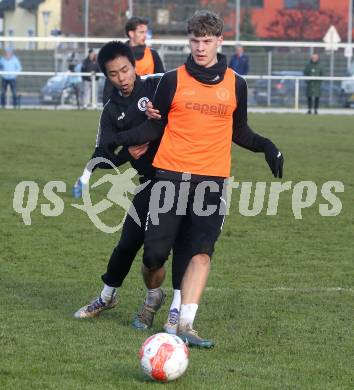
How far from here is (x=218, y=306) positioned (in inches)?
329

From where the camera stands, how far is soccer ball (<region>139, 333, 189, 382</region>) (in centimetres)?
611

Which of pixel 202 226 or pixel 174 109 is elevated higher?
pixel 174 109

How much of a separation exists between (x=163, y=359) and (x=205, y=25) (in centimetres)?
211

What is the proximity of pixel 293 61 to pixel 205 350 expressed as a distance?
129ft

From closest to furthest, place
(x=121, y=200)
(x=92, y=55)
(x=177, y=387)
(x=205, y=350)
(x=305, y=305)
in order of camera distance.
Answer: (x=177, y=387) → (x=205, y=350) → (x=305, y=305) → (x=121, y=200) → (x=92, y=55)

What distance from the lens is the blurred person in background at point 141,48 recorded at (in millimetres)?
13492

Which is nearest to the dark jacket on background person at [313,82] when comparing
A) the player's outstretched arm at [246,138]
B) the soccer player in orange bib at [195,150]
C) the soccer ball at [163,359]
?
the player's outstretched arm at [246,138]

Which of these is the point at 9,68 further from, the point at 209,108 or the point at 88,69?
the point at 209,108

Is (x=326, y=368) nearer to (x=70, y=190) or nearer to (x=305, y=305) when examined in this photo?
(x=305, y=305)

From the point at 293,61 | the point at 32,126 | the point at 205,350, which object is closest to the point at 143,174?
the point at 205,350

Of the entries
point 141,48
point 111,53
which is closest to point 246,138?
point 111,53

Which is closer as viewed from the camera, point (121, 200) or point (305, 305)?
point (305, 305)

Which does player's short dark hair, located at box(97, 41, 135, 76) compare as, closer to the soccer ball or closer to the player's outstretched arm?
the player's outstretched arm

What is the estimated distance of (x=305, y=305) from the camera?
27.7 feet
